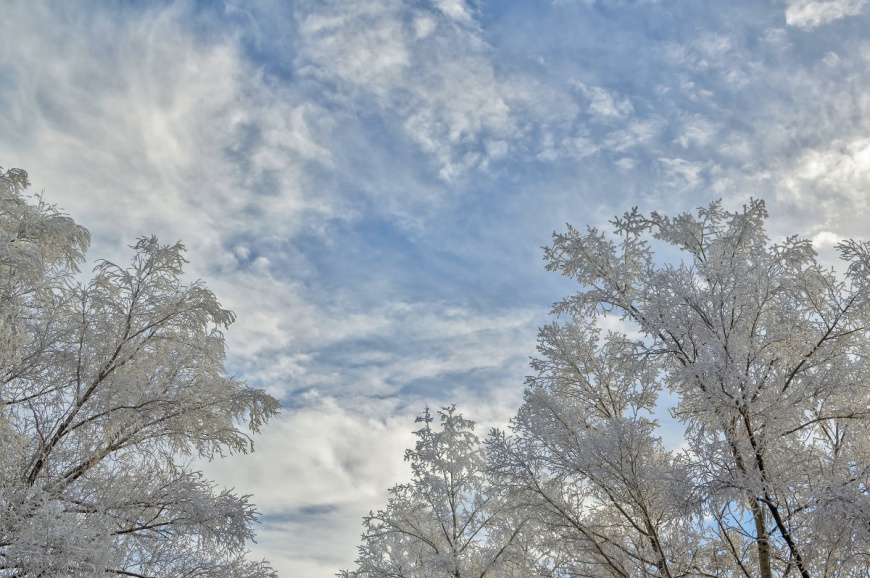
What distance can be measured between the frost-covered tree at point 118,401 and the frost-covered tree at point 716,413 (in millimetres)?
4551

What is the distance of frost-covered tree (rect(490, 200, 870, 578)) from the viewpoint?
731cm

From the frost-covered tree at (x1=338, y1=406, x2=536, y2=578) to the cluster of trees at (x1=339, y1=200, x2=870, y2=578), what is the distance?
5.53 feet

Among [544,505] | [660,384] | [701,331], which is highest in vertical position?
[660,384]

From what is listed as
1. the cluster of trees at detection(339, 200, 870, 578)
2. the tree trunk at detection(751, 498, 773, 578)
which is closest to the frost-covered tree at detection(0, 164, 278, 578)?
the cluster of trees at detection(339, 200, 870, 578)

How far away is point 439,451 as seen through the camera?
15320 mm

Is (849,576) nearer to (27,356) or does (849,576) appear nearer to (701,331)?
(701,331)

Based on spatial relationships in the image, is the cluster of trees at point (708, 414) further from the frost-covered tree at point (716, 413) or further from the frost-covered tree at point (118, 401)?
the frost-covered tree at point (118, 401)

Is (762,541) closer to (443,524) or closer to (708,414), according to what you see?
(708,414)

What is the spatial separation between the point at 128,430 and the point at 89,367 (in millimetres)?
1097

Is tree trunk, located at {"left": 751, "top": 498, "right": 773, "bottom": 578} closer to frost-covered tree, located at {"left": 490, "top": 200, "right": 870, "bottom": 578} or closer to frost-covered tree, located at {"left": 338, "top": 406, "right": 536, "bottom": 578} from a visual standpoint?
frost-covered tree, located at {"left": 490, "top": 200, "right": 870, "bottom": 578}

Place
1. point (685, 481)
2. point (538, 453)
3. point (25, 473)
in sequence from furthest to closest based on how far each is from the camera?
1. point (538, 453)
2. point (25, 473)
3. point (685, 481)

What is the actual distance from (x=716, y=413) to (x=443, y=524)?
8.19 meters

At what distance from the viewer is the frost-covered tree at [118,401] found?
26.8ft

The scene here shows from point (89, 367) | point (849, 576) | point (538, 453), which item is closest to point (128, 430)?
point (89, 367)
